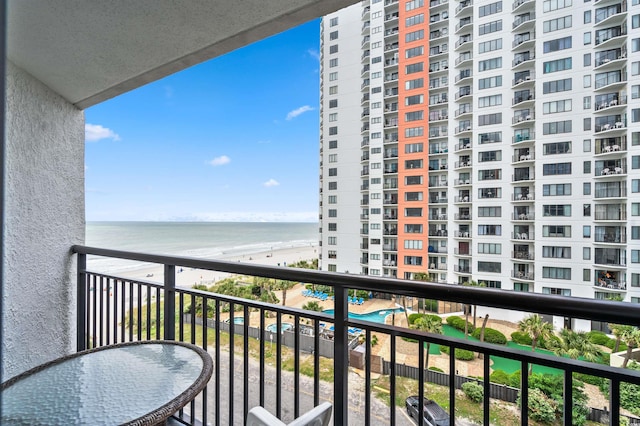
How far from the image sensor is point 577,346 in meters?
6.81

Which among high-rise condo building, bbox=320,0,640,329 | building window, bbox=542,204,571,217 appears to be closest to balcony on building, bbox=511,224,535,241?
high-rise condo building, bbox=320,0,640,329

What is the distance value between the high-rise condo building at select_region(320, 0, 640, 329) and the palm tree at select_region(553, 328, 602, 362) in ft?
2.03

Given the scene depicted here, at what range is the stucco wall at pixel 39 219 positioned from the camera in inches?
72.9

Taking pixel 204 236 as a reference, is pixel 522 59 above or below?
above

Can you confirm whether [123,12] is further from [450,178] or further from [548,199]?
[450,178]

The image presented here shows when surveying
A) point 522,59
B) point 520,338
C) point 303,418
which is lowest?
point 520,338

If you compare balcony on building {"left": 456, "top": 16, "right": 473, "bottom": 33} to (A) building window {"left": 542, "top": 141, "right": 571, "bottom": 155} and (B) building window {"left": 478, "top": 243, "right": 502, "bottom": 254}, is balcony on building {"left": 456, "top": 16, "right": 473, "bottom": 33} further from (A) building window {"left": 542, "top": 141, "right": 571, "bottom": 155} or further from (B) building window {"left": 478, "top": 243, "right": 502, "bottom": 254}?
(B) building window {"left": 478, "top": 243, "right": 502, "bottom": 254}

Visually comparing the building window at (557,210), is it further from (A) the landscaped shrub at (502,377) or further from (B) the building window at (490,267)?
(A) the landscaped shrub at (502,377)

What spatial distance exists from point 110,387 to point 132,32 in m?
1.50

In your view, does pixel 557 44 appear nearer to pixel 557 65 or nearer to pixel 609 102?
pixel 557 65

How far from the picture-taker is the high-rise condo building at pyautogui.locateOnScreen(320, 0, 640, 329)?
7.78 m

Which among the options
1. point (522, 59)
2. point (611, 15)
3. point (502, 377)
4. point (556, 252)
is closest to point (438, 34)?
point (522, 59)

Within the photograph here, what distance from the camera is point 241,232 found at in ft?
77.3

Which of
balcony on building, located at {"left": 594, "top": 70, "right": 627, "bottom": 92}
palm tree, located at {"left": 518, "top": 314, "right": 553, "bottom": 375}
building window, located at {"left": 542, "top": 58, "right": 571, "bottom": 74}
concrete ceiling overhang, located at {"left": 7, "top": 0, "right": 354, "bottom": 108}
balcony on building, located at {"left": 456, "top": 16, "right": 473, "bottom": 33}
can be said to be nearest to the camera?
concrete ceiling overhang, located at {"left": 7, "top": 0, "right": 354, "bottom": 108}
